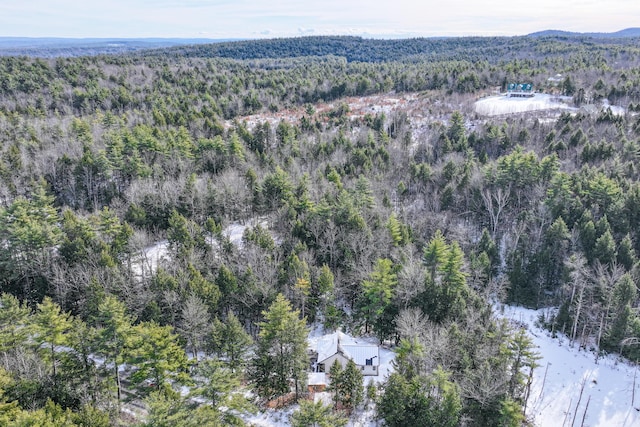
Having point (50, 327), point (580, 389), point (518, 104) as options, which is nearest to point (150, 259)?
point (50, 327)

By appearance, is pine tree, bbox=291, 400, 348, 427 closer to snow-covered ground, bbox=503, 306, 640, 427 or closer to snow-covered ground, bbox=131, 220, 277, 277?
snow-covered ground, bbox=503, 306, 640, 427

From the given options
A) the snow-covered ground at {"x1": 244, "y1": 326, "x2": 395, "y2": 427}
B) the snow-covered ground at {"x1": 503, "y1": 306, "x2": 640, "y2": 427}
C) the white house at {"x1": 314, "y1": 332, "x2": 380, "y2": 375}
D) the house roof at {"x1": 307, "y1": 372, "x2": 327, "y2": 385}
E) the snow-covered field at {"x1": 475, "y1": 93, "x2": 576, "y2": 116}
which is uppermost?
the snow-covered field at {"x1": 475, "y1": 93, "x2": 576, "y2": 116}

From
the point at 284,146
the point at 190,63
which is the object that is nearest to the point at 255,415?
the point at 284,146

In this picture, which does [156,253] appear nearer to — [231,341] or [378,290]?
[231,341]

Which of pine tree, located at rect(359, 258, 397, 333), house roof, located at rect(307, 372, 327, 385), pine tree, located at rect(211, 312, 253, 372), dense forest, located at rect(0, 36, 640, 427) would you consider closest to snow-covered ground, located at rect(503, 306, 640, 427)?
dense forest, located at rect(0, 36, 640, 427)

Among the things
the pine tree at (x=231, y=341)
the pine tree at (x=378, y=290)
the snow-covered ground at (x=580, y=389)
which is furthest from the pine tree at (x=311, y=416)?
the snow-covered ground at (x=580, y=389)

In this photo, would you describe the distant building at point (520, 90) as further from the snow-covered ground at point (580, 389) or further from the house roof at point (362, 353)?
the house roof at point (362, 353)
